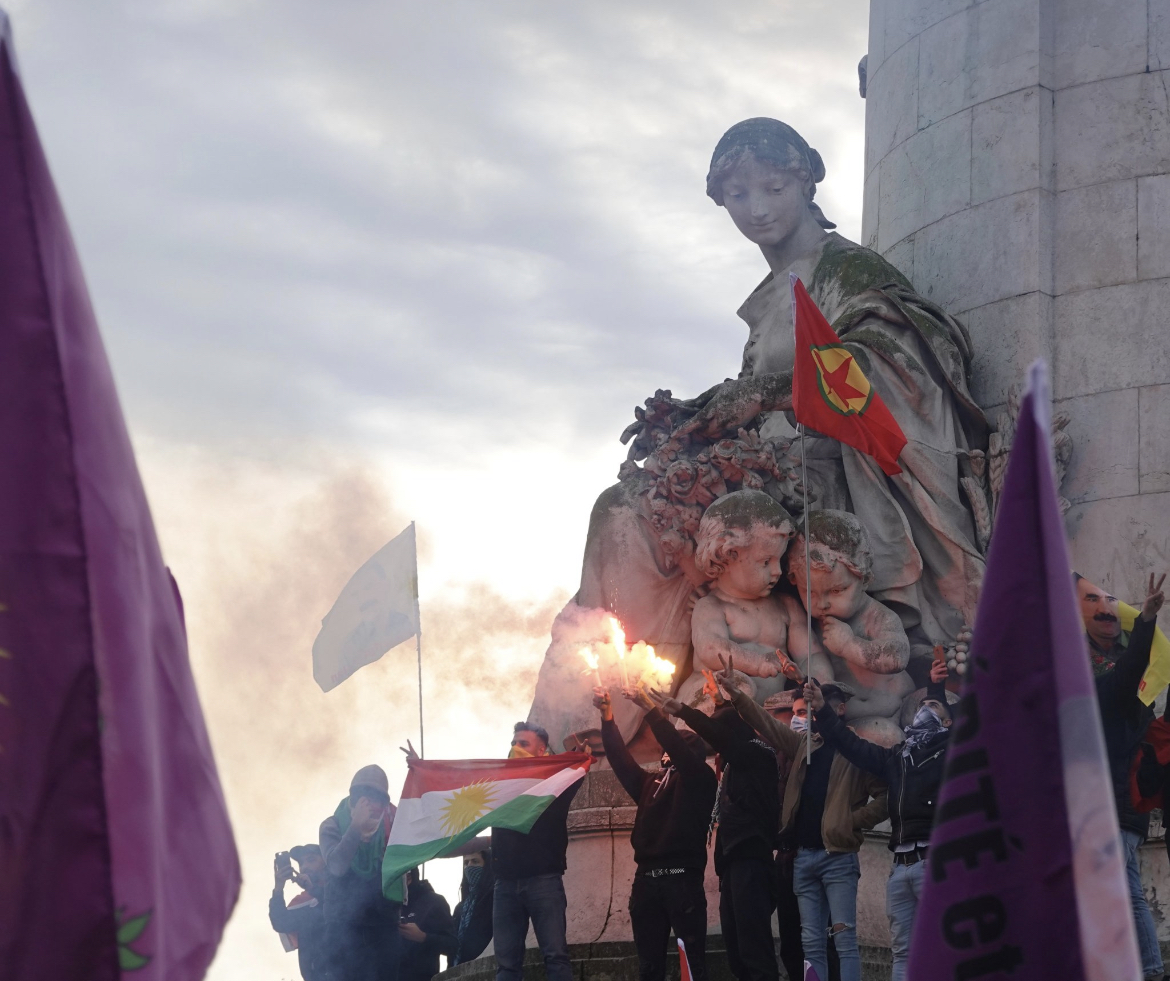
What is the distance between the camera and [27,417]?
10.7 feet

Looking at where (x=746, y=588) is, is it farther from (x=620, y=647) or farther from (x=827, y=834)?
(x=827, y=834)

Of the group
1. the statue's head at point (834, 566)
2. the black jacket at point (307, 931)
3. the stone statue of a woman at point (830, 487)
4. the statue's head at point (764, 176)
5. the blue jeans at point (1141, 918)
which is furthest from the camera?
the statue's head at point (764, 176)

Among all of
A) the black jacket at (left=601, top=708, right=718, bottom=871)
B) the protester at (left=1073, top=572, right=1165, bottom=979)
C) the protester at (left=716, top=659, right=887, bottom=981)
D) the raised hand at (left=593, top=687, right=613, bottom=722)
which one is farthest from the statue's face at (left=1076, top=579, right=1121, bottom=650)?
the raised hand at (left=593, top=687, right=613, bottom=722)

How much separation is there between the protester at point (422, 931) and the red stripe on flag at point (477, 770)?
1.08m

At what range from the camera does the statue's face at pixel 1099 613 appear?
8898 millimetres

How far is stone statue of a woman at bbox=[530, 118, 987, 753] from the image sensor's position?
467 inches

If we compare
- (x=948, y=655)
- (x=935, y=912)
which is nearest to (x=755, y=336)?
(x=948, y=655)

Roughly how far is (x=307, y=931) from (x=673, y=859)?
271 centimetres

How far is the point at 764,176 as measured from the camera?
13344mm

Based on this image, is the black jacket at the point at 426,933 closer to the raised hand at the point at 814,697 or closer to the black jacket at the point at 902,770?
the black jacket at the point at 902,770

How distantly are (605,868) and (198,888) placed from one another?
25.7ft

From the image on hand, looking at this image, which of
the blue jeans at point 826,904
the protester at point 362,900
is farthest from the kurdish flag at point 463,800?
the blue jeans at point 826,904

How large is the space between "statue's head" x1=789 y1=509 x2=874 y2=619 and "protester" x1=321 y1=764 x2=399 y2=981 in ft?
8.74

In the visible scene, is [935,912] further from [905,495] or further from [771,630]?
→ [905,495]
